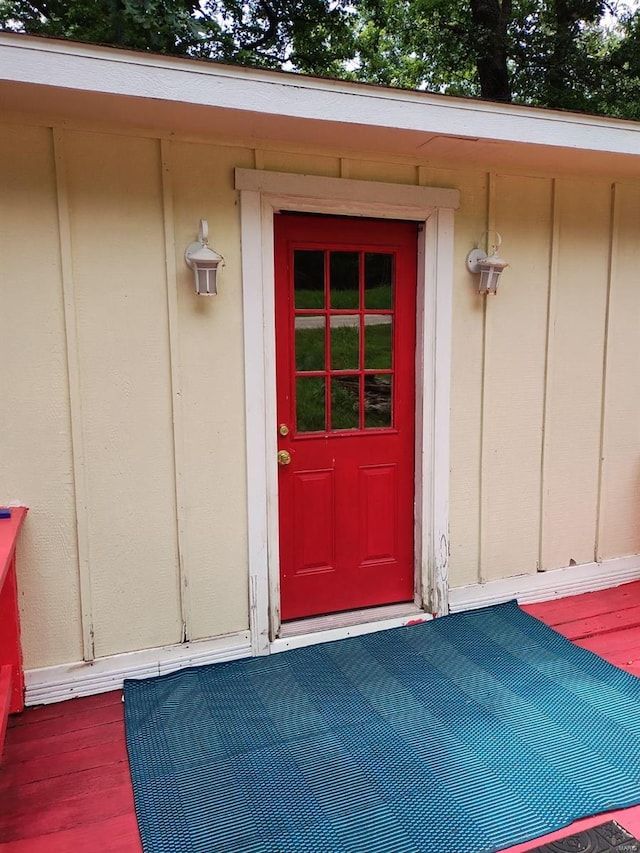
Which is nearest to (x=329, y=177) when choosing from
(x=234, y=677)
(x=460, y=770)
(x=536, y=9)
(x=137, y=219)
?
(x=137, y=219)

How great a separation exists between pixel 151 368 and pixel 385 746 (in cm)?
172

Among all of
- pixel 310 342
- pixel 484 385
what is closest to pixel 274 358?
pixel 310 342

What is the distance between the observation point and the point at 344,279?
297cm

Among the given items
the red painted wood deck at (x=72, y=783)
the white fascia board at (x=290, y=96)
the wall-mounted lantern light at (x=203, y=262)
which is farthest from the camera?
the wall-mounted lantern light at (x=203, y=262)

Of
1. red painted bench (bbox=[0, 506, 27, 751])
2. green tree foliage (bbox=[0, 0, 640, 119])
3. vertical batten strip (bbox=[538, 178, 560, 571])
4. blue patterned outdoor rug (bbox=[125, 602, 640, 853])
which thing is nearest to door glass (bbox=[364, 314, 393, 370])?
vertical batten strip (bbox=[538, 178, 560, 571])

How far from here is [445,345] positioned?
10.1 feet

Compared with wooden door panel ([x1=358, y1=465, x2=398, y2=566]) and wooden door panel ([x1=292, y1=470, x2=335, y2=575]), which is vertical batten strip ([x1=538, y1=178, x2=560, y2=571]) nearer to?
wooden door panel ([x1=358, y1=465, x2=398, y2=566])

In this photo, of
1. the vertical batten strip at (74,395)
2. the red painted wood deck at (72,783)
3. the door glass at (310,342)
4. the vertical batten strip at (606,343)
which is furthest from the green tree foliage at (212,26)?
the red painted wood deck at (72,783)

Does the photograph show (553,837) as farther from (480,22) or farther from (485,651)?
(480,22)

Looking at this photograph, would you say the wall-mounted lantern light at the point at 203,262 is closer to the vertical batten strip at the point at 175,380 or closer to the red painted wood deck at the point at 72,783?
the vertical batten strip at the point at 175,380

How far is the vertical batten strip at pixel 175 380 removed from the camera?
8.31ft

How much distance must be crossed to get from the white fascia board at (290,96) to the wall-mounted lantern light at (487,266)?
Answer: 536 mm

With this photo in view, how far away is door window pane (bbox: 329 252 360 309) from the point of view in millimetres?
2947

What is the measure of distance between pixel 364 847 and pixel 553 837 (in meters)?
0.56
